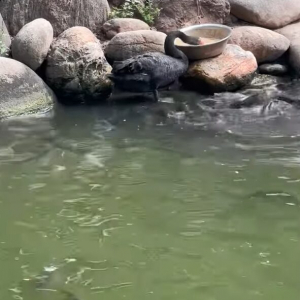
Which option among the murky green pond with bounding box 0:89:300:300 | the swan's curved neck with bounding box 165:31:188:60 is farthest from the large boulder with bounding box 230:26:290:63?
the murky green pond with bounding box 0:89:300:300

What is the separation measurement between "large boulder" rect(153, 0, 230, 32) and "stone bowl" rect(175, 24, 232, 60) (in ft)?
2.16

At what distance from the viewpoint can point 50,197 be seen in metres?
4.32

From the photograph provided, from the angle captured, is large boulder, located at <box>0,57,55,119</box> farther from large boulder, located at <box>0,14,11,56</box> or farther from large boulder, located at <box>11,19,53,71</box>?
large boulder, located at <box>0,14,11,56</box>

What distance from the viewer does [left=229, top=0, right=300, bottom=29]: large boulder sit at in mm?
9234

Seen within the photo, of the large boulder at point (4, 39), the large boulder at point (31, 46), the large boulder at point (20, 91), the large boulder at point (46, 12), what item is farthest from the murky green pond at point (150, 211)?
the large boulder at point (46, 12)

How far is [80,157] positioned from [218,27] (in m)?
3.89

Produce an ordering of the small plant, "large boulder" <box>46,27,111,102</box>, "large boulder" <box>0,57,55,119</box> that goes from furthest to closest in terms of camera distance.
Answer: the small plant < "large boulder" <box>46,27,111,102</box> < "large boulder" <box>0,57,55,119</box>

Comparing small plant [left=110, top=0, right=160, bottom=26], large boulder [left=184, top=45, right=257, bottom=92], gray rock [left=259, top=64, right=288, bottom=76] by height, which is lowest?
gray rock [left=259, top=64, right=288, bottom=76]

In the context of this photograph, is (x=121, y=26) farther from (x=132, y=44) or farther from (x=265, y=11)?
(x=265, y=11)

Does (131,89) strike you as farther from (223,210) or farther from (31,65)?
(223,210)

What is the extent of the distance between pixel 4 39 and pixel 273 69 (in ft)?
12.3

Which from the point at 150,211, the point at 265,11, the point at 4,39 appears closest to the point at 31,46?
the point at 4,39

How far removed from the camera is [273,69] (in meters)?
8.55

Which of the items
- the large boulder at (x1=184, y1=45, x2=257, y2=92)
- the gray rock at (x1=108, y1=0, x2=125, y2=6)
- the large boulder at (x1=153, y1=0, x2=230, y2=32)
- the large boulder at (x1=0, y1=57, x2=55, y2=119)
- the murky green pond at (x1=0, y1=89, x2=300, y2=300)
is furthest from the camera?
the gray rock at (x1=108, y1=0, x2=125, y2=6)
